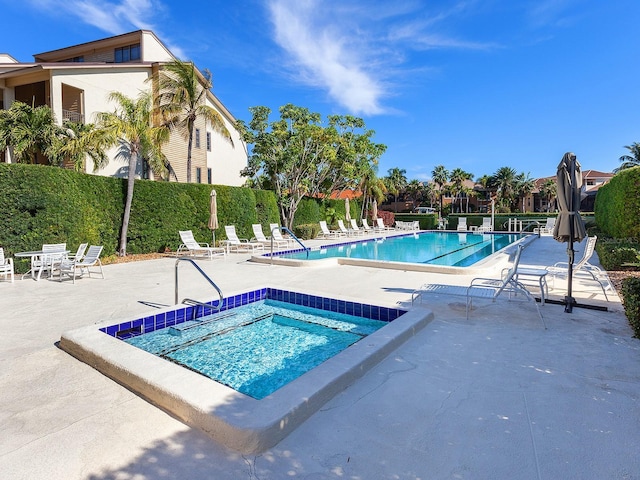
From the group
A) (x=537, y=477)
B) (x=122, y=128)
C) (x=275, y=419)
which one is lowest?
(x=537, y=477)

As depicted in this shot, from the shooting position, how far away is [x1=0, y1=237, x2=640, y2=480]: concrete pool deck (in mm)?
2342

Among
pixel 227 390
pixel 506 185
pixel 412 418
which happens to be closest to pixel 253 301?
pixel 227 390

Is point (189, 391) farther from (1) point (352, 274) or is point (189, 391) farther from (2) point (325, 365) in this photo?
(1) point (352, 274)

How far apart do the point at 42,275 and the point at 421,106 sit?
25.8 metres

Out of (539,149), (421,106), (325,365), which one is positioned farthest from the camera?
(539,149)

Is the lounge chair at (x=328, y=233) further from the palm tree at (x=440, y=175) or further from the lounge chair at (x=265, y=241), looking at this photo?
the palm tree at (x=440, y=175)

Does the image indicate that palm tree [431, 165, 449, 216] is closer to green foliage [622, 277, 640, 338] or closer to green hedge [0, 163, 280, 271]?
green hedge [0, 163, 280, 271]

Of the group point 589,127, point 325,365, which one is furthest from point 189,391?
point 589,127

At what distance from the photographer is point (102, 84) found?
63.5 feet

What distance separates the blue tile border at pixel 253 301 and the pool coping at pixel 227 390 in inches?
33.6

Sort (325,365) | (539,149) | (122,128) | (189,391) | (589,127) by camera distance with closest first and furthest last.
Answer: (189,391)
(325,365)
(122,128)
(589,127)
(539,149)

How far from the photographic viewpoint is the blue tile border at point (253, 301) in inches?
207

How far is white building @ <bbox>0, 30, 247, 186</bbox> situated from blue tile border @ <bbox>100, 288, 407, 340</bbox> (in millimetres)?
14424

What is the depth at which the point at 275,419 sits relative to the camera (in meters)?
2.61
